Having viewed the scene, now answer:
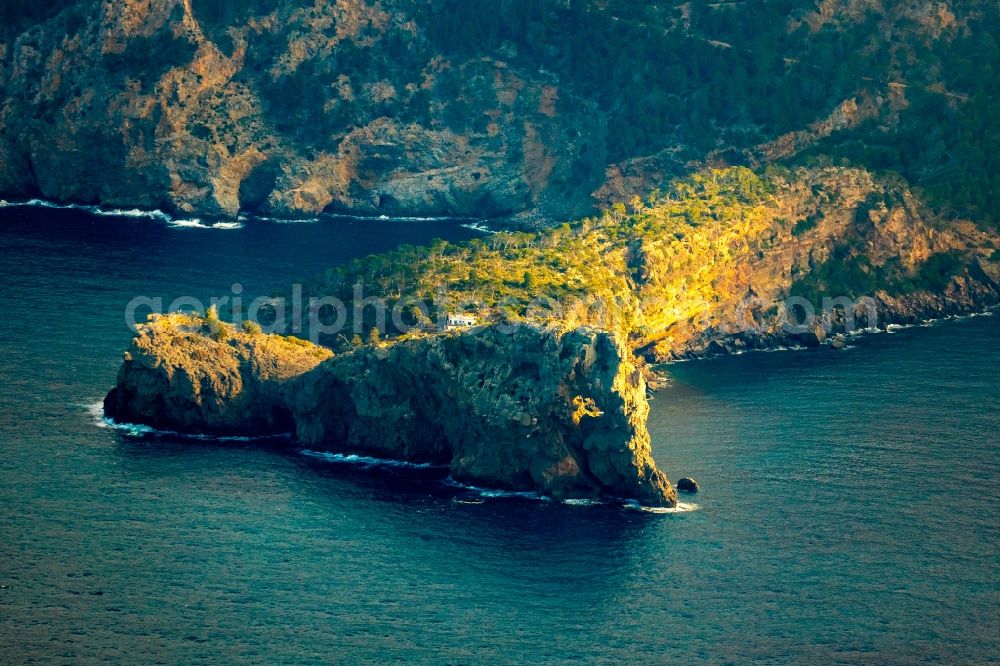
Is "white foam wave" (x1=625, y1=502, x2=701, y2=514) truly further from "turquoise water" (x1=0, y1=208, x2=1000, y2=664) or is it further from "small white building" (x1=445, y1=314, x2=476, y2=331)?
"small white building" (x1=445, y1=314, x2=476, y2=331)

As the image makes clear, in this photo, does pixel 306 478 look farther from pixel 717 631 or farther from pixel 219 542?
pixel 717 631

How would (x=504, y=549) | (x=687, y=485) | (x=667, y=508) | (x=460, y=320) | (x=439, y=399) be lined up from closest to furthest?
(x=504, y=549) → (x=667, y=508) → (x=687, y=485) → (x=439, y=399) → (x=460, y=320)

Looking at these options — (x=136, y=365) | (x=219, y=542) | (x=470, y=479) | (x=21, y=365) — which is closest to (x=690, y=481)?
(x=470, y=479)

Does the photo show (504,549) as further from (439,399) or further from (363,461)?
(363,461)

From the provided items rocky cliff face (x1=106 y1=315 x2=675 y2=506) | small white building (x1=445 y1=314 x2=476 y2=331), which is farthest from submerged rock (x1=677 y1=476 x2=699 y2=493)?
small white building (x1=445 y1=314 x2=476 y2=331)

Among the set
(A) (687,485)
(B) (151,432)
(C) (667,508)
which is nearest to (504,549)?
(C) (667,508)

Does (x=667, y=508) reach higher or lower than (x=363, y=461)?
lower

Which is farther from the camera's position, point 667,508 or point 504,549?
point 667,508

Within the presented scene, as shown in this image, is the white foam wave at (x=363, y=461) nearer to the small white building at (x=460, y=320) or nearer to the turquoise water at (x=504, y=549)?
the turquoise water at (x=504, y=549)
